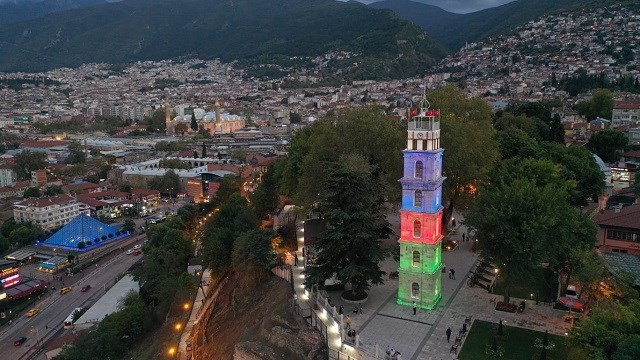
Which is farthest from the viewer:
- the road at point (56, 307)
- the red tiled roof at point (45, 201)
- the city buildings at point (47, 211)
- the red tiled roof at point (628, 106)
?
the red tiled roof at point (45, 201)

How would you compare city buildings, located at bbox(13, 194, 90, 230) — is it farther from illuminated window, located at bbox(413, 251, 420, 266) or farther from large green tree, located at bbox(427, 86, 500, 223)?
illuminated window, located at bbox(413, 251, 420, 266)

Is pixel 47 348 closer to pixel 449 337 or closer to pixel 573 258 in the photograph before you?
pixel 449 337

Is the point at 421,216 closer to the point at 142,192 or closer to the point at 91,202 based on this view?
the point at 91,202

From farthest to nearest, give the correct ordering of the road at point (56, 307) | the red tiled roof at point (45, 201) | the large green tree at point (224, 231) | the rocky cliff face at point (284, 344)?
the red tiled roof at point (45, 201), the road at point (56, 307), the large green tree at point (224, 231), the rocky cliff face at point (284, 344)

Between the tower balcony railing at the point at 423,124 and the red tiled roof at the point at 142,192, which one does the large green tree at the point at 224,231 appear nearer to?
the tower balcony railing at the point at 423,124

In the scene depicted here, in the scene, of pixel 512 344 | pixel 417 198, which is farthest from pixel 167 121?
pixel 512 344

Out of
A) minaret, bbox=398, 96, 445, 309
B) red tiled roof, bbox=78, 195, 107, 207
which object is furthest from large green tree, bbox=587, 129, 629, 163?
red tiled roof, bbox=78, 195, 107, 207

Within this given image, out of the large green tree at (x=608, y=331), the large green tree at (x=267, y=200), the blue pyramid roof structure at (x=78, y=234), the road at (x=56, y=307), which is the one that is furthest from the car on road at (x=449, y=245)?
the blue pyramid roof structure at (x=78, y=234)
